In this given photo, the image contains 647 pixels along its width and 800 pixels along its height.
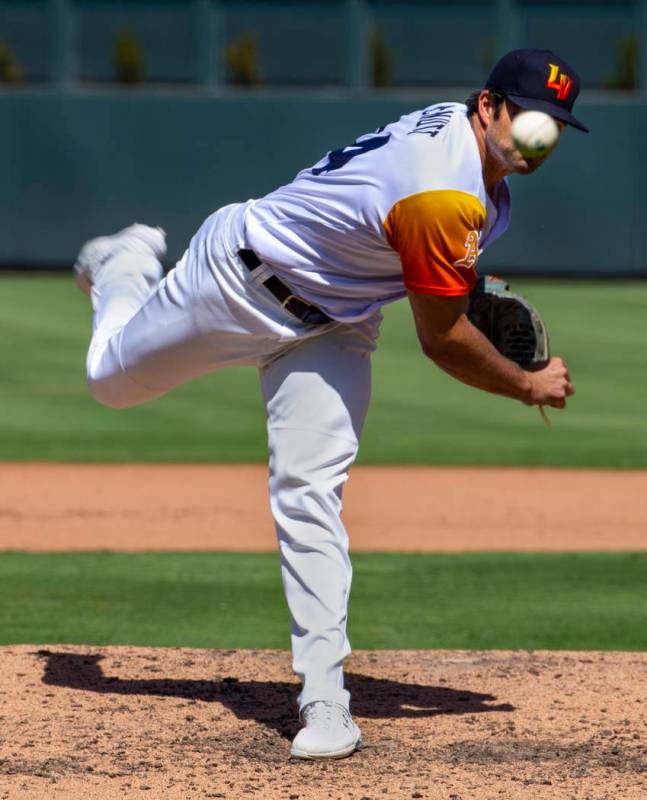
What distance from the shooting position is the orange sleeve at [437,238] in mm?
3482

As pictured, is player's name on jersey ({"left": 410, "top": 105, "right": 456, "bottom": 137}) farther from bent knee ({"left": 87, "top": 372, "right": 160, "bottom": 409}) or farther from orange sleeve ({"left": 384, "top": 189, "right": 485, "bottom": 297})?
bent knee ({"left": 87, "top": 372, "right": 160, "bottom": 409})

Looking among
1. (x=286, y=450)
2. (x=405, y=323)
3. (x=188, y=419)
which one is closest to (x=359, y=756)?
(x=286, y=450)

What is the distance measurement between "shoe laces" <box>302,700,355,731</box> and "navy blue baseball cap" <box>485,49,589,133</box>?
163 cm

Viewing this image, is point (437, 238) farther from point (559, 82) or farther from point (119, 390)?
point (119, 390)

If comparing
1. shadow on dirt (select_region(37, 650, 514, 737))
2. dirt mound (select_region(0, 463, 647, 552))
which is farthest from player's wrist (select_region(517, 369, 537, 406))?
dirt mound (select_region(0, 463, 647, 552))

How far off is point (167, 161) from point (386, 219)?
17.8 metres

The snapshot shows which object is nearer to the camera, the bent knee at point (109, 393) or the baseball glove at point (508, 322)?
the baseball glove at point (508, 322)

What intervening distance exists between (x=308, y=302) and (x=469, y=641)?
2.01m

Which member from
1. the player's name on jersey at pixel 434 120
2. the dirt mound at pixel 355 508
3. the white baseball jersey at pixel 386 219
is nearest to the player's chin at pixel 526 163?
the white baseball jersey at pixel 386 219

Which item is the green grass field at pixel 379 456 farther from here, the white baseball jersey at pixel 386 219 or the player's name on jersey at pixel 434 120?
the player's name on jersey at pixel 434 120

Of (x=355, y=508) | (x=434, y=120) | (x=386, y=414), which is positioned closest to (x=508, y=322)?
(x=434, y=120)

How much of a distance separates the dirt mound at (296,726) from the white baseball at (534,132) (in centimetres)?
158

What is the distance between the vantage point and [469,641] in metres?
5.35

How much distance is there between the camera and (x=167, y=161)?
823 inches
